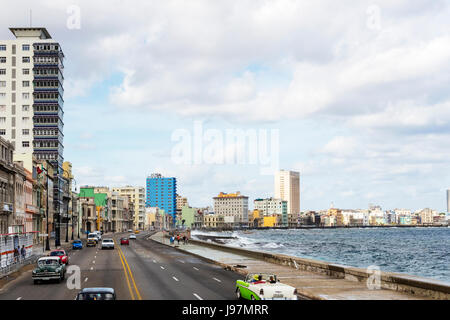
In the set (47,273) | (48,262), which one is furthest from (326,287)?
(48,262)

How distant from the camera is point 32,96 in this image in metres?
148

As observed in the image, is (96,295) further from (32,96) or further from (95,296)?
(32,96)

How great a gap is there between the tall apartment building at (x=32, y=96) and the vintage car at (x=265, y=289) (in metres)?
130

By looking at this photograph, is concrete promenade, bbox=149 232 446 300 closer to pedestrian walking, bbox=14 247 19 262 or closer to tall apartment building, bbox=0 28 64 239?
pedestrian walking, bbox=14 247 19 262

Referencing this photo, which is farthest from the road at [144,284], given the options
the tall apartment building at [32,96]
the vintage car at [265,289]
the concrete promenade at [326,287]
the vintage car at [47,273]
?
the tall apartment building at [32,96]

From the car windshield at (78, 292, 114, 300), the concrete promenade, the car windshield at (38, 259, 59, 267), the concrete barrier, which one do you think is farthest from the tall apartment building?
the car windshield at (78, 292, 114, 300)

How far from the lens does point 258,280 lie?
2464 centimetres

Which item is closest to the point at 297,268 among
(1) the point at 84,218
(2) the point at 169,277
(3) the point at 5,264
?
(2) the point at 169,277

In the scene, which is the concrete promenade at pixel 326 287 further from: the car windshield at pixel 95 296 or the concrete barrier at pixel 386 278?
the car windshield at pixel 95 296

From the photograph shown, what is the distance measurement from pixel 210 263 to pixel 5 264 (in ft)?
62.9

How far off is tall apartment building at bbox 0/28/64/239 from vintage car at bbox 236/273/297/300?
425 feet

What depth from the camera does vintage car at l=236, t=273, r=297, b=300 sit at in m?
22.6
